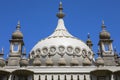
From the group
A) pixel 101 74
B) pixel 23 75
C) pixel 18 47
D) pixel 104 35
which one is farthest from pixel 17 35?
pixel 101 74

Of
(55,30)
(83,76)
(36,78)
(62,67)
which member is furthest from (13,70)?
(55,30)

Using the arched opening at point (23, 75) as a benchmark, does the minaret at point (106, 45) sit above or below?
above

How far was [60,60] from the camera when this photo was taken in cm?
4359

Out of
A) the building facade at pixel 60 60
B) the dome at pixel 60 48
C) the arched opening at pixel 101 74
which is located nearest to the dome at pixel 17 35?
the building facade at pixel 60 60

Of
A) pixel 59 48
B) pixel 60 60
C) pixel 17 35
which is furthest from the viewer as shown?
pixel 59 48

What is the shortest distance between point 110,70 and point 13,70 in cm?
1284

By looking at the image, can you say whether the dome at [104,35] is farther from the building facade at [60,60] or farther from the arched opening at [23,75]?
the arched opening at [23,75]

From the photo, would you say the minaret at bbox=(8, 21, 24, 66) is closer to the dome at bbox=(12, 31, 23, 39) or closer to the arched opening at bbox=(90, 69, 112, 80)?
the dome at bbox=(12, 31, 23, 39)

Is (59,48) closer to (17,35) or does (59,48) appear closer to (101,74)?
(17,35)

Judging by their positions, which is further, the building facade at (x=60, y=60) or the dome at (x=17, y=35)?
the dome at (x=17, y=35)

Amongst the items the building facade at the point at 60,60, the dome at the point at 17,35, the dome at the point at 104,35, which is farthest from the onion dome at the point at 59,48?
the dome at the point at 104,35

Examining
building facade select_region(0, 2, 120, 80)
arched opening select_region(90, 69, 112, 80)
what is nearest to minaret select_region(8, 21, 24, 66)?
building facade select_region(0, 2, 120, 80)

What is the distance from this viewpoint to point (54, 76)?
3897 centimetres

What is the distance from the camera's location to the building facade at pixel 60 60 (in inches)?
1519
